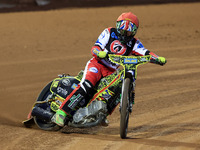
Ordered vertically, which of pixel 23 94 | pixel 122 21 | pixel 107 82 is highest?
pixel 122 21

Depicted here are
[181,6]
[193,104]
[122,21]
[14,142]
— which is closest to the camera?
[14,142]

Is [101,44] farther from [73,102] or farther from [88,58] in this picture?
[88,58]

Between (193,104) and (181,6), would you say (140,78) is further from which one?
Answer: (181,6)

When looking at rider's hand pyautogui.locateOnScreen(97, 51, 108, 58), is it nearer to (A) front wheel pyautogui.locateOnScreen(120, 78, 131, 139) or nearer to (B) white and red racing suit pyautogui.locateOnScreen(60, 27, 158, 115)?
(B) white and red racing suit pyautogui.locateOnScreen(60, 27, 158, 115)

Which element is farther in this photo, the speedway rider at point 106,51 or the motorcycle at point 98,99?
the speedway rider at point 106,51

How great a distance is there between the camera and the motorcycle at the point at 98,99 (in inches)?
306

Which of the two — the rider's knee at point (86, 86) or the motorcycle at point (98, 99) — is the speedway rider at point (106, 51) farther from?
the motorcycle at point (98, 99)

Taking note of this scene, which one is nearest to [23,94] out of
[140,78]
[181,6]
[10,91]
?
[10,91]

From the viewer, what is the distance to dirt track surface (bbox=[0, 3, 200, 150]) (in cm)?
786

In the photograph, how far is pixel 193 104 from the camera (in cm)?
1055

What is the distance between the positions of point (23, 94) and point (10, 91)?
378 mm

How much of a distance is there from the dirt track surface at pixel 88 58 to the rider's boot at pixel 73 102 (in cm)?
29

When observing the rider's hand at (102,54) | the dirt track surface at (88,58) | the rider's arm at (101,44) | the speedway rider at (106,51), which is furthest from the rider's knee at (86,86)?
the dirt track surface at (88,58)

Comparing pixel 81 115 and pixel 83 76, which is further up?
pixel 83 76
